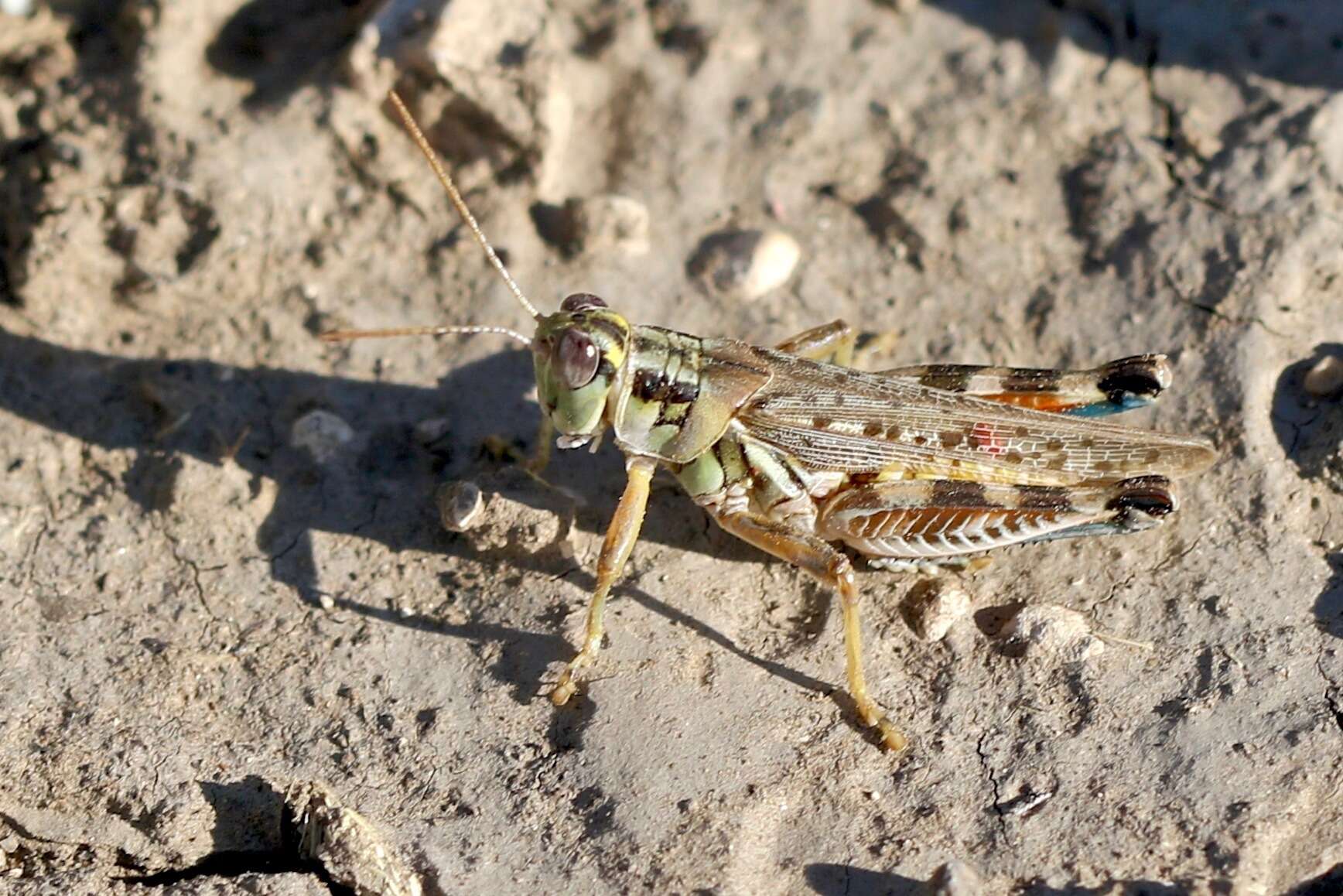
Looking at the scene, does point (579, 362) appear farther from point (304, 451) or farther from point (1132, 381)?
point (1132, 381)

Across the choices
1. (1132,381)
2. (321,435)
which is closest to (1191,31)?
(1132,381)

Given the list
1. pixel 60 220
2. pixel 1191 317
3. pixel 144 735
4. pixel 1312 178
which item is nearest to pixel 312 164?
pixel 60 220

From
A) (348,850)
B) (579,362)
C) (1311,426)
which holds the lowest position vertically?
(348,850)

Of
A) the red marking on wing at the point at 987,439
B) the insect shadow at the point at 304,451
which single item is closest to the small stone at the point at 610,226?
the insect shadow at the point at 304,451

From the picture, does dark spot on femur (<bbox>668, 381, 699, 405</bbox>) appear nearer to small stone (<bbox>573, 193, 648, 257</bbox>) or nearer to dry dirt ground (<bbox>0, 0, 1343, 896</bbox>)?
dry dirt ground (<bbox>0, 0, 1343, 896</bbox>)

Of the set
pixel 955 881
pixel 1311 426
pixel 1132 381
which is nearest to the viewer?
pixel 955 881

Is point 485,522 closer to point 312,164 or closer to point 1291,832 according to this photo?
point 312,164
